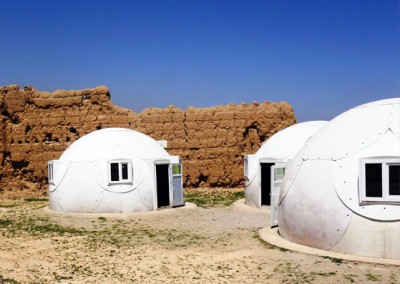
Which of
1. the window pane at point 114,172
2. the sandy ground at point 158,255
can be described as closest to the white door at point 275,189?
the sandy ground at point 158,255

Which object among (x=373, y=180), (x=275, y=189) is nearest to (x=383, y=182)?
(x=373, y=180)

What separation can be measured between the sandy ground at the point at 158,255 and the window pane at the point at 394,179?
→ 1.41 m

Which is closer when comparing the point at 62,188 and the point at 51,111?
the point at 62,188

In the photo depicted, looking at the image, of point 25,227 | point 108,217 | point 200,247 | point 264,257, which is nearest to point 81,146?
point 108,217

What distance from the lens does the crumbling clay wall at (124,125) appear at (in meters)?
21.3

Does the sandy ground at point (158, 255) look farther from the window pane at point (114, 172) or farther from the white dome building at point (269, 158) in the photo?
the white dome building at point (269, 158)

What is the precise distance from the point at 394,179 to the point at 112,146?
10.1m

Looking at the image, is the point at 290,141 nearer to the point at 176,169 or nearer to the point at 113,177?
the point at 176,169

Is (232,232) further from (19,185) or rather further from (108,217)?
(19,185)

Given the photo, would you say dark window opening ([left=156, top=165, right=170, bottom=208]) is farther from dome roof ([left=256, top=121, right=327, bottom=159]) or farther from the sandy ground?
dome roof ([left=256, top=121, right=327, bottom=159])

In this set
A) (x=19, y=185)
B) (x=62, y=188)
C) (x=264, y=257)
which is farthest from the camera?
(x=19, y=185)

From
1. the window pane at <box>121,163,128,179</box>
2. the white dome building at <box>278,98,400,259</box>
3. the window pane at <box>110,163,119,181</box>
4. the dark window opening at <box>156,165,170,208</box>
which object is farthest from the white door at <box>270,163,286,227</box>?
the window pane at <box>110,163,119,181</box>

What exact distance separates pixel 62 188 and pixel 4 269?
7.52m

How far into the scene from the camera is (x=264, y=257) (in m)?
8.32
